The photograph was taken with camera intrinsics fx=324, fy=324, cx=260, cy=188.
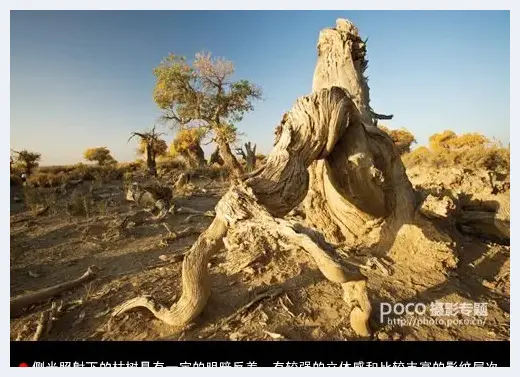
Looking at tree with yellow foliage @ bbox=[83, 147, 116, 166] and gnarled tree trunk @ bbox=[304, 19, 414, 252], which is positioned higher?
tree with yellow foliage @ bbox=[83, 147, 116, 166]

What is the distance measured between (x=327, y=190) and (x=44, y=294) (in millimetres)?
3704

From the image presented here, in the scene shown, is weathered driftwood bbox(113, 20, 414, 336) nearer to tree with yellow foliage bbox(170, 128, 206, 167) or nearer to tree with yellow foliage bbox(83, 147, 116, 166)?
tree with yellow foliage bbox(170, 128, 206, 167)

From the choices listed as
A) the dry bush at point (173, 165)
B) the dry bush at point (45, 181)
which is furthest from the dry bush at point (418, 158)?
the dry bush at point (45, 181)

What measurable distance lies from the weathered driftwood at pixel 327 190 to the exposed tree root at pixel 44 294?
3.95ft

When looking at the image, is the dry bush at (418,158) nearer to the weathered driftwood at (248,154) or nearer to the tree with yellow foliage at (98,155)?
the weathered driftwood at (248,154)

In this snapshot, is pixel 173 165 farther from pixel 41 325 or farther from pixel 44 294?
pixel 41 325

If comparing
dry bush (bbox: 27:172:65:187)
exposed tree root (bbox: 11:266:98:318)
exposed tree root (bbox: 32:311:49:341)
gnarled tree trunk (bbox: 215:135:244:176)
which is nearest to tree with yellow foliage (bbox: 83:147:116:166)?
dry bush (bbox: 27:172:65:187)

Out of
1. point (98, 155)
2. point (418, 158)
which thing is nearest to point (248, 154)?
point (418, 158)

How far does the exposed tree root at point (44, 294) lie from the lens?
135 inches

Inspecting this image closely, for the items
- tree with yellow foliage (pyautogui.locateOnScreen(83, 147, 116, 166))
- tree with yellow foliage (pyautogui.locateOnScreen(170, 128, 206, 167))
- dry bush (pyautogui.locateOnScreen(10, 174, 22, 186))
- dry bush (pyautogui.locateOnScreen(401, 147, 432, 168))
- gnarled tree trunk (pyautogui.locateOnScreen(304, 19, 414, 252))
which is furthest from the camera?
tree with yellow foliage (pyautogui.locateOnScreen(83, 147, 116, 166))

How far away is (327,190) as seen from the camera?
15.0 feet

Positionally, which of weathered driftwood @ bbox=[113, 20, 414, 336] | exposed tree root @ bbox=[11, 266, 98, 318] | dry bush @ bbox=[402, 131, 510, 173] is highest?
dry bush @ bbox=[402, 131, 510, 173]

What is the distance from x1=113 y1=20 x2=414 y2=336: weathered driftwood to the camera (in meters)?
2.58

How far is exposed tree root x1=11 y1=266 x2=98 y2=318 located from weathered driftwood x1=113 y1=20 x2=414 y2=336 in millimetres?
1203
